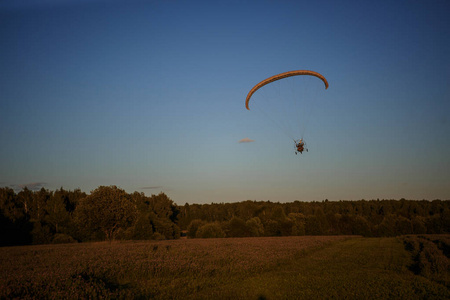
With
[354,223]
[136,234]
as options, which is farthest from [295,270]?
[354,223]

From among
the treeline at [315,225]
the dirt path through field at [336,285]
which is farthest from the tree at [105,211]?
the dirt path through field at [336,285]

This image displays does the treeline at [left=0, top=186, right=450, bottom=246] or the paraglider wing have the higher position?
the paraglider wing

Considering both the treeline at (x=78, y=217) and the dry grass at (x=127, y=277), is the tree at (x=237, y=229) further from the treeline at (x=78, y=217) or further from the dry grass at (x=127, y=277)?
the dry grass at (x=127, y=277)

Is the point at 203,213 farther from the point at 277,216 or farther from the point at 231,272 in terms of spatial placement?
the point at 231,272

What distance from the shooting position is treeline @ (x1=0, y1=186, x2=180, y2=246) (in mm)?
48094

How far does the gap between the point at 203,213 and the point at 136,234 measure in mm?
75468

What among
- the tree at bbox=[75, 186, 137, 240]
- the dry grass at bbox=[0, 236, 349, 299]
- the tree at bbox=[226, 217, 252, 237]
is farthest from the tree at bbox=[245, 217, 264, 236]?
the dry grass at bbox=[0, 236, 349, 299]

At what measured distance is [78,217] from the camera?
47.6 m

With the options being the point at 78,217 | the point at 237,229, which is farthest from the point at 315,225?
the point at 78,217

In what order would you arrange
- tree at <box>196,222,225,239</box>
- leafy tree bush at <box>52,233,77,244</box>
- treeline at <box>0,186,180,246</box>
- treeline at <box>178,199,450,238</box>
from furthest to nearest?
treeline at <box>178,199,450,238</box>
tree at <box>196,222,225,239</box>
leafy tree bush at <box>52,233,77,244</box>
treeline at <box>0,186,180,246</box>

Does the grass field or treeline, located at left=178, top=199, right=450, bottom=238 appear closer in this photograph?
the grass field

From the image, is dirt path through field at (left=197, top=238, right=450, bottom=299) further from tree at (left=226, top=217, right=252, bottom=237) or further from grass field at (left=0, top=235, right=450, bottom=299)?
tree at (left=226, top=217, right=252, bottom=237)

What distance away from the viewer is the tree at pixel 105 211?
47312 mm

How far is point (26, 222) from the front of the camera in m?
57.8
